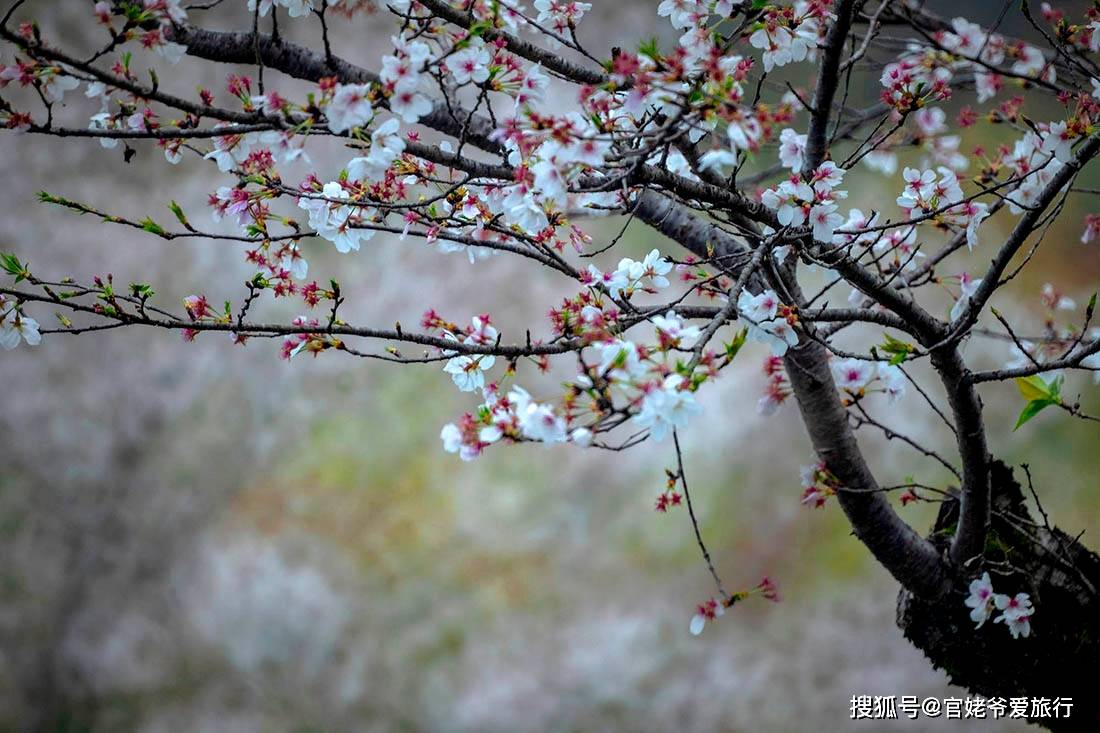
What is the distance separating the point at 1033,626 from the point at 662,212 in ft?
3.09

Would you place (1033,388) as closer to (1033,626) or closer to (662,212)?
(1033,626)

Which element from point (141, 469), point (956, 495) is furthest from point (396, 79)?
point (141, 469)

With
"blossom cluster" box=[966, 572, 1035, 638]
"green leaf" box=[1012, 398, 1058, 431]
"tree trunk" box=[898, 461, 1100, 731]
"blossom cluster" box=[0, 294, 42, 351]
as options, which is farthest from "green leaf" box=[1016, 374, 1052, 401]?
"blossom cluster" box=[0, 294, 42, 351]

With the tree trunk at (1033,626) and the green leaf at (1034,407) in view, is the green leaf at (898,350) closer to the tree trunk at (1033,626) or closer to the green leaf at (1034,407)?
the green leaf at (1034,407)

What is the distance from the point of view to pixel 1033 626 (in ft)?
4.78

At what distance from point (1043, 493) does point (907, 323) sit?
2.12 meters

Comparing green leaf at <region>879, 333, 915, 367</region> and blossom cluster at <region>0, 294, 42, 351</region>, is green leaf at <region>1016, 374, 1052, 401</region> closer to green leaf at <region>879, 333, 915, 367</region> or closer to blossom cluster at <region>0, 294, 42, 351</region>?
green leaf at <region>879, 333, 915, 367</region>

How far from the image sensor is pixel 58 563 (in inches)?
146

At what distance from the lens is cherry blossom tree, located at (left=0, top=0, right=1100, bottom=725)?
0.92 meters

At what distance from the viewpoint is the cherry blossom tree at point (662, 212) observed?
0.92m

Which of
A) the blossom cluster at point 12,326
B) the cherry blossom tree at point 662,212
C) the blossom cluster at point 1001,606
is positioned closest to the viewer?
the cherry blossom tree at point 662,212

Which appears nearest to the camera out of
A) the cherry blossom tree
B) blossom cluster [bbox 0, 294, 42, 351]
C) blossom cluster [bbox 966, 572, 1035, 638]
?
the cherry blossom tree

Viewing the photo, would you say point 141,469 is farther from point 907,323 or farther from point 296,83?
point 907,323

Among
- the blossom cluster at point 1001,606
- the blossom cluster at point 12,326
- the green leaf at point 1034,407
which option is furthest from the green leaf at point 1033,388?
the blossom cluster at point 12,326
